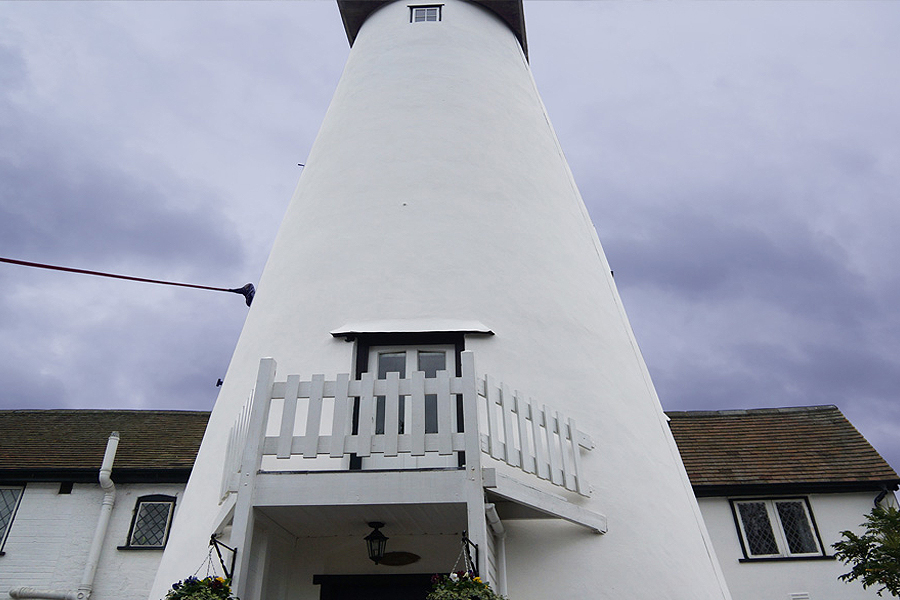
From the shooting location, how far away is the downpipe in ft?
35.2

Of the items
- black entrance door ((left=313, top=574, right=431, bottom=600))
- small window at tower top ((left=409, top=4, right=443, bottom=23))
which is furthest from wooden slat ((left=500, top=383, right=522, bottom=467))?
small window at tower top ((left=409, top=4, right=443, bottom=23))

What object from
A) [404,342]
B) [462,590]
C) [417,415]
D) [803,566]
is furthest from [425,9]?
[803,566]

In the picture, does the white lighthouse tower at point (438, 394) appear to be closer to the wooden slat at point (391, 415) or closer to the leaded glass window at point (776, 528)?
the wooden slat at point (391, 415)

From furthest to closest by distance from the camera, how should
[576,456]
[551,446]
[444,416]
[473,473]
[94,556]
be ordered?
[94,556], [576,456], [551,446], [444,416], [473,473]

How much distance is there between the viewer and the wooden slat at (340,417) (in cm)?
477

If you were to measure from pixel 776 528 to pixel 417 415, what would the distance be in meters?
8.83

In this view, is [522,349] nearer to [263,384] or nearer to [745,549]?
[263,384]

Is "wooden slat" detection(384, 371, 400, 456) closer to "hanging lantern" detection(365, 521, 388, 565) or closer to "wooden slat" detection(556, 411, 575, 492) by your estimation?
"hanging lantern" detection(365, 521, 388, 565)

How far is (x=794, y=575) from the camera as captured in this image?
1064cm

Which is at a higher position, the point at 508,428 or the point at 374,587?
the point at 508,428

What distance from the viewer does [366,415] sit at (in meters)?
4.89

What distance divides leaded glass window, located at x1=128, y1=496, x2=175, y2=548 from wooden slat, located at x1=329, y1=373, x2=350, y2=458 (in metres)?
8.06

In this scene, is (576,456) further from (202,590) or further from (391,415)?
(202,590)

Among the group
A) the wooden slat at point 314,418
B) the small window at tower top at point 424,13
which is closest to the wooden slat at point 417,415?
the wooden slat at point 314,418
